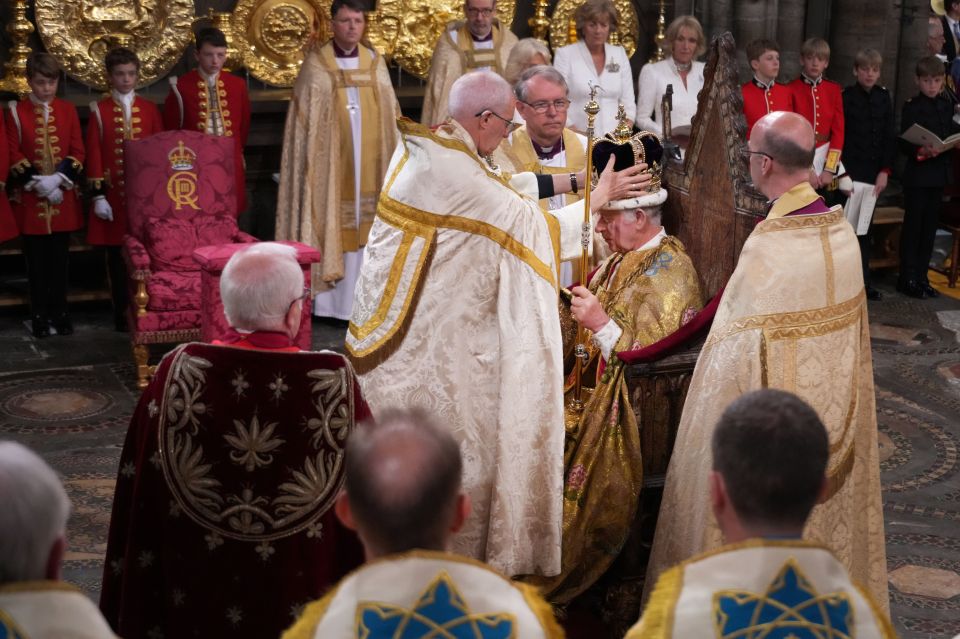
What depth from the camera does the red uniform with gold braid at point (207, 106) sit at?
8695mm

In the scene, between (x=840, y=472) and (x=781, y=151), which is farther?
(x=840, y=472)

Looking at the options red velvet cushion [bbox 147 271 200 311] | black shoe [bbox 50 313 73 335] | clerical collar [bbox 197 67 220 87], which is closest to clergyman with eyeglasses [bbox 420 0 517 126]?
clerical collar [bbox 197 67 220 87]

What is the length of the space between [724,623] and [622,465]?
2449 mm

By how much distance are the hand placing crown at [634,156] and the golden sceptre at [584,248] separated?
113mm

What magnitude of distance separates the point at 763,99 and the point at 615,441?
531 centimetres

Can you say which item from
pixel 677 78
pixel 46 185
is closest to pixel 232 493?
pixel 46 185

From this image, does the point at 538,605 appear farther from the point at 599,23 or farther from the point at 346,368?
the point at 599,23

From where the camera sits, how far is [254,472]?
3.49 metres

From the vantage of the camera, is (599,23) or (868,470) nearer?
(868,470)

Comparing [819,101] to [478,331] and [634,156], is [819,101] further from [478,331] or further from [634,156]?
[478,331]

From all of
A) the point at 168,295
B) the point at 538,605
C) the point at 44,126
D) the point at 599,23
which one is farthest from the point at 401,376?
the point at 599,23

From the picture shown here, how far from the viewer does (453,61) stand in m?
9.08

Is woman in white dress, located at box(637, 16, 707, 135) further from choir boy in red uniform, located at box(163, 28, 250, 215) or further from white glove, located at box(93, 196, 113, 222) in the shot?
white glove, located at box(93, 196, 113, 222)

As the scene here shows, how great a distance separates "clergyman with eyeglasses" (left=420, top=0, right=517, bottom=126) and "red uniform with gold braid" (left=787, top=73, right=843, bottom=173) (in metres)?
2.13
